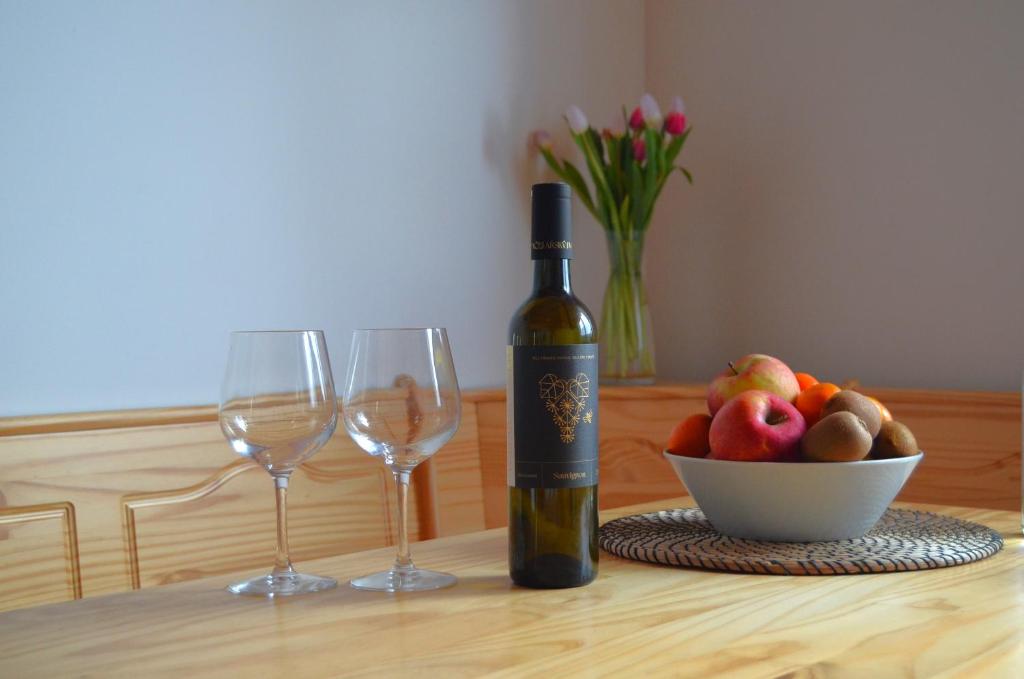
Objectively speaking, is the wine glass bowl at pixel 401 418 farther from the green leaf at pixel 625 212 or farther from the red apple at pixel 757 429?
the green leaf at pixel 625 212

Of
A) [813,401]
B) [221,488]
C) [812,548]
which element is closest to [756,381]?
[813,401]

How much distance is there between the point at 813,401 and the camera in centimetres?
106

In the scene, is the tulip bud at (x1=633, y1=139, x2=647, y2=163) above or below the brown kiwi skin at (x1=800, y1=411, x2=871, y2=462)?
above

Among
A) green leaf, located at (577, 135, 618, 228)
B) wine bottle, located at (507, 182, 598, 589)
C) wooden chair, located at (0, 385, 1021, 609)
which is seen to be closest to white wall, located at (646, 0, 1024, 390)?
wooden chair, located at (0, 385, 1021, 609)

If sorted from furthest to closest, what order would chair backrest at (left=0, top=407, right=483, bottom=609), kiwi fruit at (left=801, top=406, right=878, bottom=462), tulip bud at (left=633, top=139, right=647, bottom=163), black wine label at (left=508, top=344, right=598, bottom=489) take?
tulip bud at (left=633, top=139, right=647, bottom=163) < chair backrest at (left=0, top=407, right=483, bottom=609) < kiwi fruit at (left=801, top=406, right=878, bottom=462) < black wine label at (left=508, top=344, right=598, bottom=489)

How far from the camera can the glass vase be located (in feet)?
7.23

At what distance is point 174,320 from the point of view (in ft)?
5.58

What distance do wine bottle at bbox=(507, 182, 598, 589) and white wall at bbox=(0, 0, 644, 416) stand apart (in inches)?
38.3

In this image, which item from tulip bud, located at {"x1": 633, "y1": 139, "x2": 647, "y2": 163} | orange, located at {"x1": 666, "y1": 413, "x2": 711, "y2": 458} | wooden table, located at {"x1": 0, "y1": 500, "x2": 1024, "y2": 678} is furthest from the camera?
tulip bud, located at {"x1": 633, "y1": 139, "x2": 647, "y2": 163}

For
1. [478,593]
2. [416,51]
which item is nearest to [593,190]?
[416,51]

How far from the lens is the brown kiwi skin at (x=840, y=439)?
0.97 m

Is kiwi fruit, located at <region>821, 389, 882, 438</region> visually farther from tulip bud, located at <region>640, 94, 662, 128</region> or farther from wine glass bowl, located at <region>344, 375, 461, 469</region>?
tulip bud, located at <region>640, 94, 662, 128</region>

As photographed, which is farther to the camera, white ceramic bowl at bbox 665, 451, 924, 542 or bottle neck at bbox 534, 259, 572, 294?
white ceramic bowl at bbox 665, 451, 924, 542

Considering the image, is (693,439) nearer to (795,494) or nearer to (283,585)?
(795,494)
